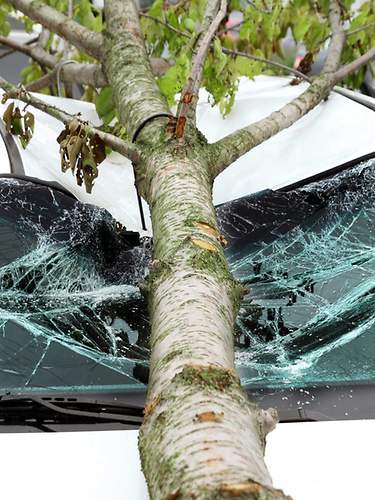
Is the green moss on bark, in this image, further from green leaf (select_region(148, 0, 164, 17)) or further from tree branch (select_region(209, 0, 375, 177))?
green leaf (select_region(148, 0, 164, 17))

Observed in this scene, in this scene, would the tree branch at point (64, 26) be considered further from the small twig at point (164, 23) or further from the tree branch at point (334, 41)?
the tree branch at point (334, 41)

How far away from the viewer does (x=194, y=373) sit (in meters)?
1.20

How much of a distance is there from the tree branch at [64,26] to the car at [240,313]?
0.36m

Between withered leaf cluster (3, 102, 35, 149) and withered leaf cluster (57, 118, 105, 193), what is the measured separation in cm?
31

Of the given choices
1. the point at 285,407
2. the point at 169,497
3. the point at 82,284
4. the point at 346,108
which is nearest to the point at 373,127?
the point at 346,108

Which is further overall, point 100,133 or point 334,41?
point 334,41

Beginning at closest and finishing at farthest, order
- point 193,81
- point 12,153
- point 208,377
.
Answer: point 208,377 < point 193,81 < point 12,153

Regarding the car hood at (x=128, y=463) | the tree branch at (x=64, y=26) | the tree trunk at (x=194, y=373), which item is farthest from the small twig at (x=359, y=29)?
the car hood at (x=128, y=463)

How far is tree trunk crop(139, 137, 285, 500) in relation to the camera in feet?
3.24

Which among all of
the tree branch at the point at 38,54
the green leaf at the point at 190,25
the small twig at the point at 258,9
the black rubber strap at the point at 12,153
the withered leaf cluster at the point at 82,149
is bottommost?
the withered leaf cluster at the point at 82,149

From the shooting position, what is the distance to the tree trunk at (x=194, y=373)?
3.24 ft

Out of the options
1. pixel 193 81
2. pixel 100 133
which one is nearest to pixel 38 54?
pixel 100 133

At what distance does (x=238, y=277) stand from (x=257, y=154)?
870mm

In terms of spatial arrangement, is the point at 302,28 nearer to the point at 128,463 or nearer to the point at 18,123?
the point at 18,123
